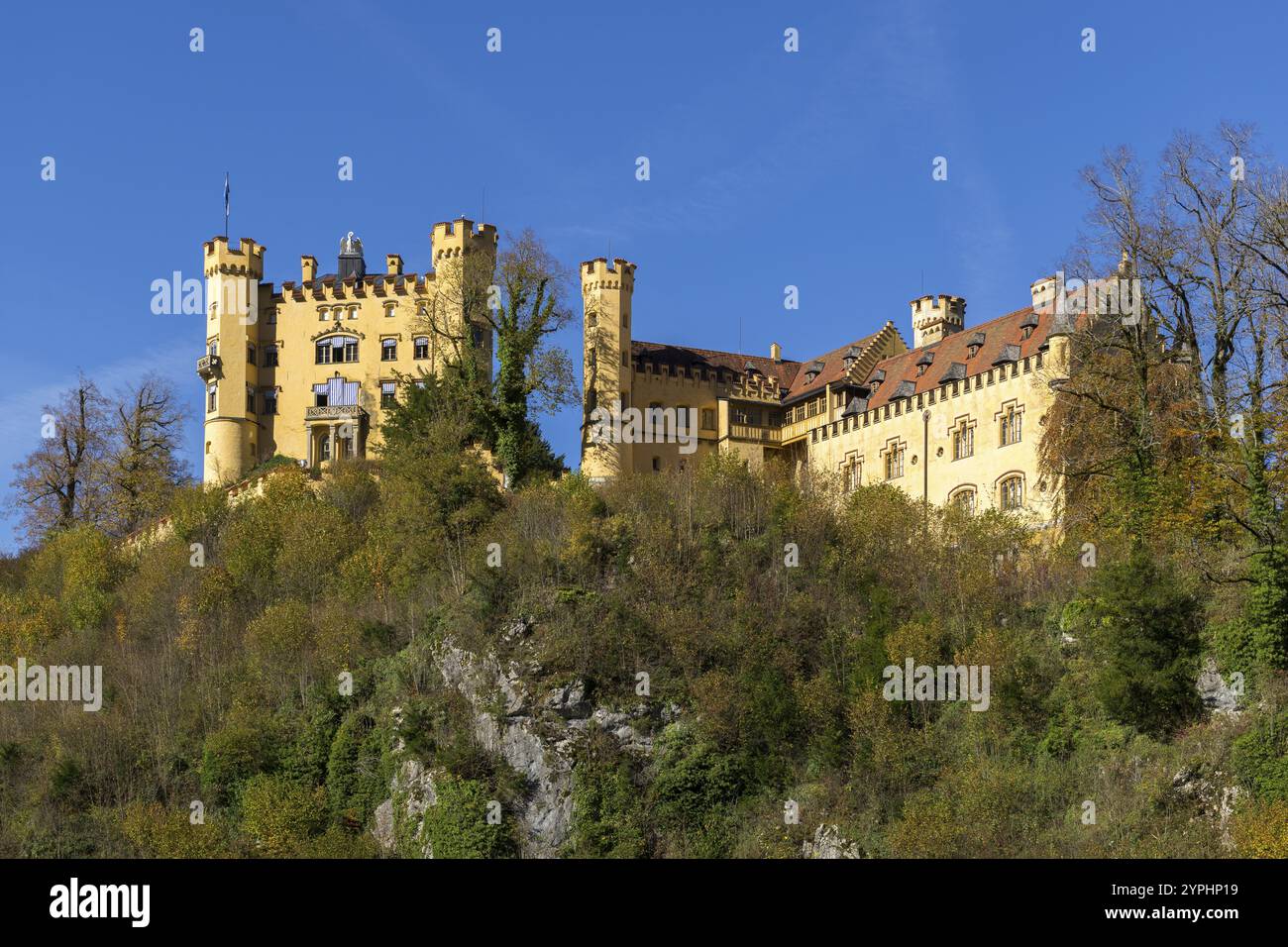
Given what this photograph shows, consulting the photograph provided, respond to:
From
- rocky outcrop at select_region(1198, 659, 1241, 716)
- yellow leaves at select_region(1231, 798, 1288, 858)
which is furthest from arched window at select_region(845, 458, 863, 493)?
yellow leaves at select_region(1231, 798, 1288, 858)

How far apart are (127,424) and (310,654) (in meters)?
28.2

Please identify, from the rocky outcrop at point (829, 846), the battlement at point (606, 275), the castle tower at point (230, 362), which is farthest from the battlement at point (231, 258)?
the rocky outcrop at point (829, 846)

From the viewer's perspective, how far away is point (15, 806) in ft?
186

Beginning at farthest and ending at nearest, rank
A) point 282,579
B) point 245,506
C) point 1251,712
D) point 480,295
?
point 480,295 < point 245,506 < point 282,579 < point 1251,712

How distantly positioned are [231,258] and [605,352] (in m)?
18.2

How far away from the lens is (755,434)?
79250 mm

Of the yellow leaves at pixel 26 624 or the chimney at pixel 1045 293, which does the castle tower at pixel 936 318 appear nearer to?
the chimney at pixel 1045 293

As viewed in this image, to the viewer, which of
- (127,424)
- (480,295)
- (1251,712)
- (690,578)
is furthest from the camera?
(127,424)

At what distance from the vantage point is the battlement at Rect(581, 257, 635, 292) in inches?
3125

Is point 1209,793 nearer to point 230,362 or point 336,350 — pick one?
point 336,350

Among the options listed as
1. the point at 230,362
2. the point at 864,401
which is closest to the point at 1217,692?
the point at 864,401
